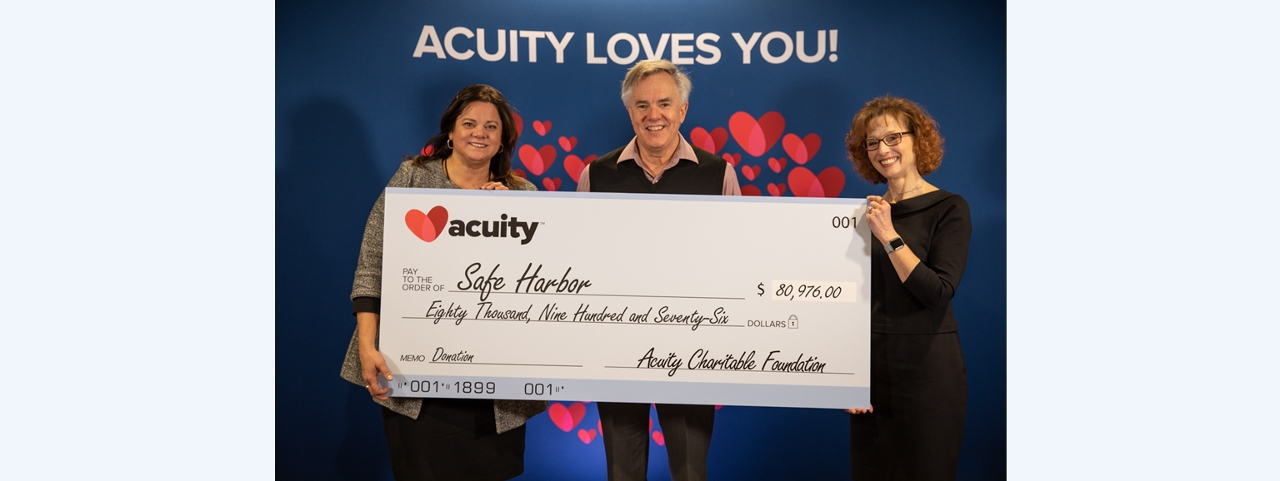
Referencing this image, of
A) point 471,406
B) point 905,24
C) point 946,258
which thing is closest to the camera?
point 946,258

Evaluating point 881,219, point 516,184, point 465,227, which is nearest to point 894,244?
point 881,219

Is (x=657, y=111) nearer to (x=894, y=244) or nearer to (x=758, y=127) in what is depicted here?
(x=758, y=127)

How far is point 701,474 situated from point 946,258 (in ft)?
3.46

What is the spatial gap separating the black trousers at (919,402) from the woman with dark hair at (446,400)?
1210mm

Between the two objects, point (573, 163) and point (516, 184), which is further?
point (573, 163)

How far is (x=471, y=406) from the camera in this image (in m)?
2.28

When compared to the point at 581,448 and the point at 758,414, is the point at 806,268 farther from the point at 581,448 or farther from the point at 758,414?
the point at 581,448

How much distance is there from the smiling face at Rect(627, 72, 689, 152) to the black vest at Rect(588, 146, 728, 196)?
0.09 m

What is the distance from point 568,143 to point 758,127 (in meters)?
0.79

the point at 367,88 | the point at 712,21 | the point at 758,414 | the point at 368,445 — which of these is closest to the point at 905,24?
the point at 712,21

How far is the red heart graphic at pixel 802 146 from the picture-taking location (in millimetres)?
2844

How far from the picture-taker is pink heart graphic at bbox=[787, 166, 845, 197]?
2834 mm

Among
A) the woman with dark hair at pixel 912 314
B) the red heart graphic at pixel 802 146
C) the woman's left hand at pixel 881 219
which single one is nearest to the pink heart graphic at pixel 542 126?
the red heart graphic at pixel 802 146

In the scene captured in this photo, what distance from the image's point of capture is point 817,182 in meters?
2.85
